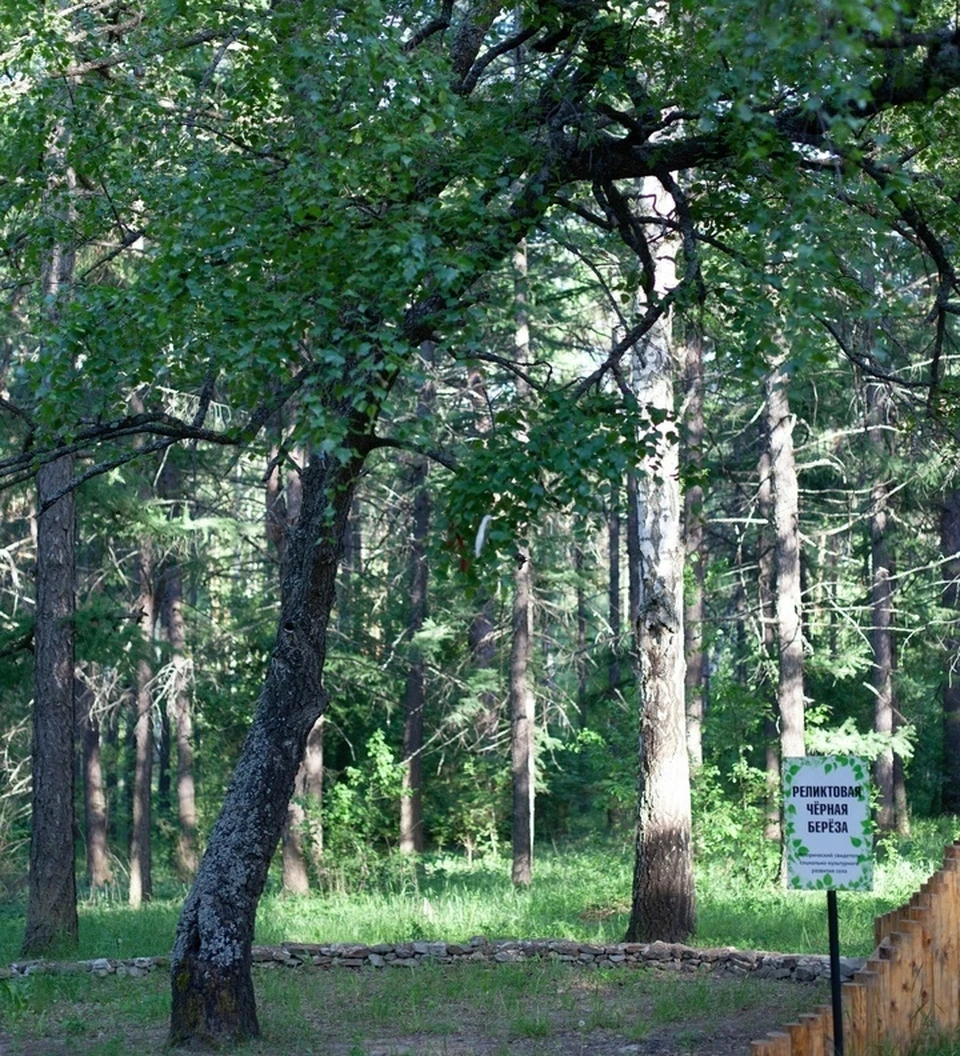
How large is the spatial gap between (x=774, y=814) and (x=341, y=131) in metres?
16.6

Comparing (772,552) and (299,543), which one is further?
(772,552)

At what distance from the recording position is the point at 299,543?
8.11m

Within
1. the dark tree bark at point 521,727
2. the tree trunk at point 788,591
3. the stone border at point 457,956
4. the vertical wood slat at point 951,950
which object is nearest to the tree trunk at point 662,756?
the stone border at point 457,956

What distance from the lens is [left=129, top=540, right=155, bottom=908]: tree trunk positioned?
21.6 metres

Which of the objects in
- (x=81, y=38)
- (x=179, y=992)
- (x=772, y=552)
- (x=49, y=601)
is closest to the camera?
(x=179, y=992)

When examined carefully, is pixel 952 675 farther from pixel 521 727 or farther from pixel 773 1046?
pixel 773 1046

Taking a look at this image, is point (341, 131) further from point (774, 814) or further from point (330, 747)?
point (330, 747)

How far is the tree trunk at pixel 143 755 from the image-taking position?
70.8 feet

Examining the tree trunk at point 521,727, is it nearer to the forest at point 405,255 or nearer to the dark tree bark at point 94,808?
the forest at point 405,255

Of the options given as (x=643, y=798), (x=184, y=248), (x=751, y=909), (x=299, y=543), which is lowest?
(x=751, y=909)

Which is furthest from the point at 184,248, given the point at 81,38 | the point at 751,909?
the point at 751,909

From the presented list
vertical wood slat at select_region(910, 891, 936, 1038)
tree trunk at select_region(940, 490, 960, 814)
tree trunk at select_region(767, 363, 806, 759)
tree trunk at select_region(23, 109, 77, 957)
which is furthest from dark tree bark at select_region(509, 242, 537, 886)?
vertical wood slat at select_region(910, 891, 936, 1038)

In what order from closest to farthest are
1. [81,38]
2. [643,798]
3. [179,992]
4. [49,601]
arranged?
[179,992]
[81,38]
[643,798]
[49,601]

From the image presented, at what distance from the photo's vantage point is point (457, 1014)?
28.9 feet
